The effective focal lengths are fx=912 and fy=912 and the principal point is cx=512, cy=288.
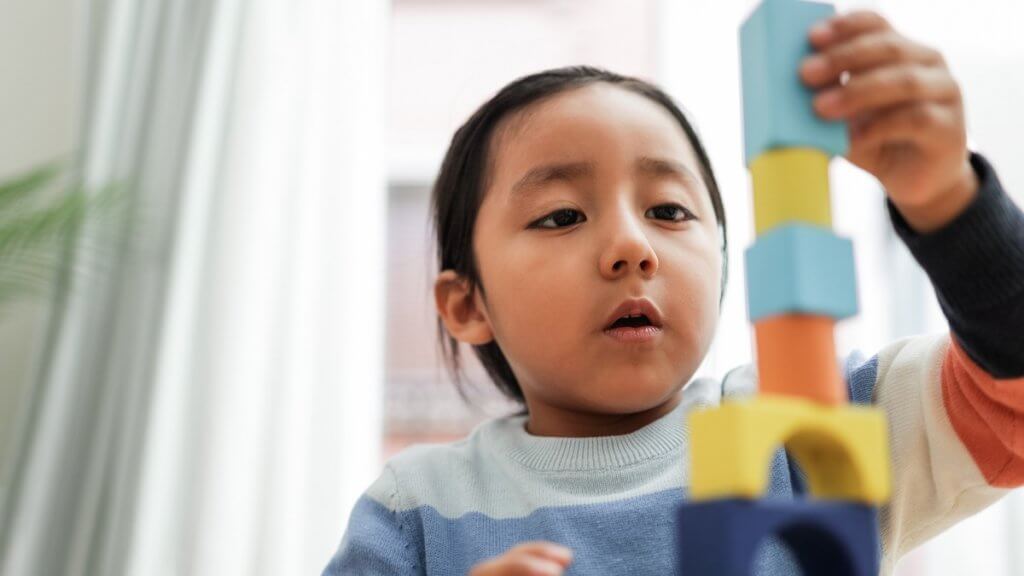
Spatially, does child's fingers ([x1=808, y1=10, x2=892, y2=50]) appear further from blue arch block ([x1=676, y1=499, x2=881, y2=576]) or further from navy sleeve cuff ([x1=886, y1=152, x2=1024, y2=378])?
blue arch block ([x1=676, y1=499, x2=881, y2=576])

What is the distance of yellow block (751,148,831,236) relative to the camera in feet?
1.78

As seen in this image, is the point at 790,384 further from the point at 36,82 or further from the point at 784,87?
the point at 36,82

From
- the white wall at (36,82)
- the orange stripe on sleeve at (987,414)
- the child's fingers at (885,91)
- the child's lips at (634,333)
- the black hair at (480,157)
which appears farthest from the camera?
the white wall at (36,82)

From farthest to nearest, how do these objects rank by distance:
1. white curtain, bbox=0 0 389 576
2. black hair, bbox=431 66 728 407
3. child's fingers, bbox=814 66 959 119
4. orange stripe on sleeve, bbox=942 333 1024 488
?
white curtain, bbox=0 0 389 576
black hair, bbox=431 66 728 407
orange stripe on sleeve, bbox=942 333 1024 488
child's fingers, bbox=814 66 959 119

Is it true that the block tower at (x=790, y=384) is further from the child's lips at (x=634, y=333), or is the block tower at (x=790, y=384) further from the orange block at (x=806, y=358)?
the child's lips at (x=634, y=333)

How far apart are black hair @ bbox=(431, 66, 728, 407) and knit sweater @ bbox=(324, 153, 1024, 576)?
0.22m

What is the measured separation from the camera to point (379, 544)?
911 mm

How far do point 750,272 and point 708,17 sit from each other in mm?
1261

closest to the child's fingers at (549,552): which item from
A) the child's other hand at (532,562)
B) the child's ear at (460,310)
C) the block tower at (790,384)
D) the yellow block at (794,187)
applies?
the child's other hand at (532,562)

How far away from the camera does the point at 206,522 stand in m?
1.58

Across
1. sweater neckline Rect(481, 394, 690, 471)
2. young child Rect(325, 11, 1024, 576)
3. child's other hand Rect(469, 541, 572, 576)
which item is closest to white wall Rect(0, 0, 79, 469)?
young child Rect(325, 11, 1024, 576)

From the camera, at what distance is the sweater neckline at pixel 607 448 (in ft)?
3.03

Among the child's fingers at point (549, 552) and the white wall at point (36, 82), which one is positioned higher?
the white wall at point (36, 82)

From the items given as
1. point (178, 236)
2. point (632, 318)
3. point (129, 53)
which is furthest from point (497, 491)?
point (129, 53)
